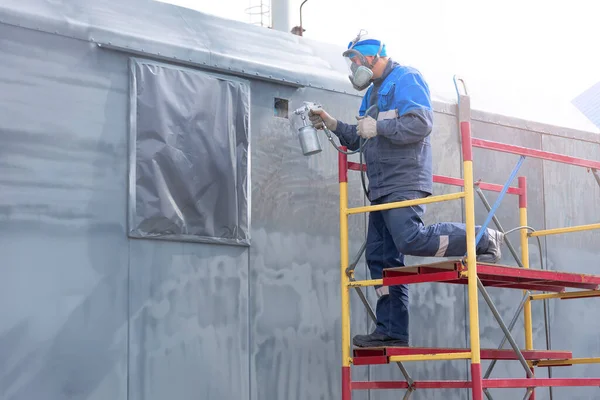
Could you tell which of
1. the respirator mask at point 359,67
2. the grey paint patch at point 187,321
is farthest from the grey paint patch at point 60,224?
the respirator mask at point 359,67

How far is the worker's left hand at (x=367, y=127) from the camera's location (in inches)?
213

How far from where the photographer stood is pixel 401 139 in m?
5.38

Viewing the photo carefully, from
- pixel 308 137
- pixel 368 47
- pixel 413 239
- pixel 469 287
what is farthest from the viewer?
pixel 308 137

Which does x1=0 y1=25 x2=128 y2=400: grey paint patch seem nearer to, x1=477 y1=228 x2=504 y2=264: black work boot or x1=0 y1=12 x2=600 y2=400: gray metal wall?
x1=0 y1=12 x2=600 y2=400: gray metal wall

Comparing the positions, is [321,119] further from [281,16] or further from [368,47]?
[281,16]

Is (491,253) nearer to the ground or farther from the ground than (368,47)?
nearer to the ground

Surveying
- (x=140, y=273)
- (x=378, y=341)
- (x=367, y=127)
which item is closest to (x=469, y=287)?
(x=378, y=341)

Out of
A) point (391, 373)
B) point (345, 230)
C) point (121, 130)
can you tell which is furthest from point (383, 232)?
point (121, 130)

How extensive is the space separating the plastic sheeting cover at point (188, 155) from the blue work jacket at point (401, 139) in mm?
879

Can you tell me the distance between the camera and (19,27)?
5148 mm

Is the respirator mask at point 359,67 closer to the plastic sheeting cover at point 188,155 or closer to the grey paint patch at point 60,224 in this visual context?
the plastic sheeting cover at point 188,155

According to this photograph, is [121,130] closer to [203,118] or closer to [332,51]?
[203,118]

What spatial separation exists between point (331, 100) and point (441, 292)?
1641mm

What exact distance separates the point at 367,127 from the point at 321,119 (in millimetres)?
597
